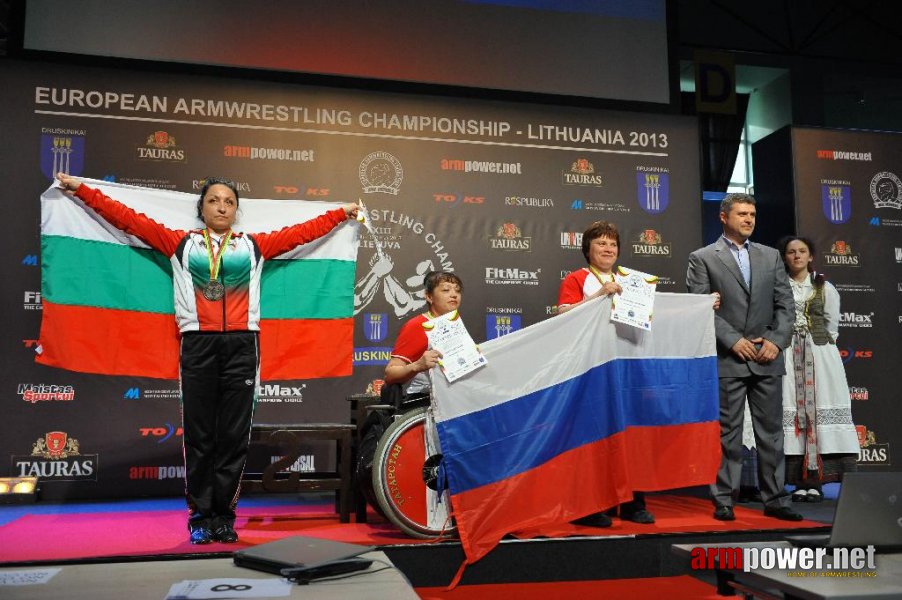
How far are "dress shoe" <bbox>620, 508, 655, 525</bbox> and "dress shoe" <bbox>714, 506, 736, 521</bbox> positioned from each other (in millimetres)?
321

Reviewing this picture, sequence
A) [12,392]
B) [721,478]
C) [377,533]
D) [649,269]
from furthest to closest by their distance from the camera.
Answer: [649,269] → [12,392] → [721,478] → [377,533]

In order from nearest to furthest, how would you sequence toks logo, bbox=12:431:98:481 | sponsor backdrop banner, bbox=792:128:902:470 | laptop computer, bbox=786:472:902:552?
laptop computer, bbox=786:472:902:552, toks logo, bbox=12:431:98:481, sponsor backdrop banner, bbox=792:128:902:470

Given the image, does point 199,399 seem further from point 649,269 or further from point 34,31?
point 649,269

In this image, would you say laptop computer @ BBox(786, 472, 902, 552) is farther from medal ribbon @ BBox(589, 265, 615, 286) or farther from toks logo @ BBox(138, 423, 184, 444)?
toks logo @ BBox(138, 423, 184, 444)

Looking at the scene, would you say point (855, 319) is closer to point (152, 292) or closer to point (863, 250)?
point (863, 250)

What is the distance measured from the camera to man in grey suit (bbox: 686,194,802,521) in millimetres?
3887

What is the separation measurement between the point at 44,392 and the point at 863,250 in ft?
19.8

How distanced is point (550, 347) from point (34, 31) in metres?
3.99

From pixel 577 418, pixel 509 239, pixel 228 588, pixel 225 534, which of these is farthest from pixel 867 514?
pixel 509 239

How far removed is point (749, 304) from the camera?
397 cm

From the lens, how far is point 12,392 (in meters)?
4.74

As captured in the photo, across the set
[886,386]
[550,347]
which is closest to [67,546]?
[550,347]

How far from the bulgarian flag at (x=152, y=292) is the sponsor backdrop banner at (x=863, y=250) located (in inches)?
157

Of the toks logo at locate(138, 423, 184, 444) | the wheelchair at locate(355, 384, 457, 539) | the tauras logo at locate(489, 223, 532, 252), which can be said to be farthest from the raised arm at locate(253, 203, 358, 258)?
the toks logo at locate(138, 423, 184, 444)
